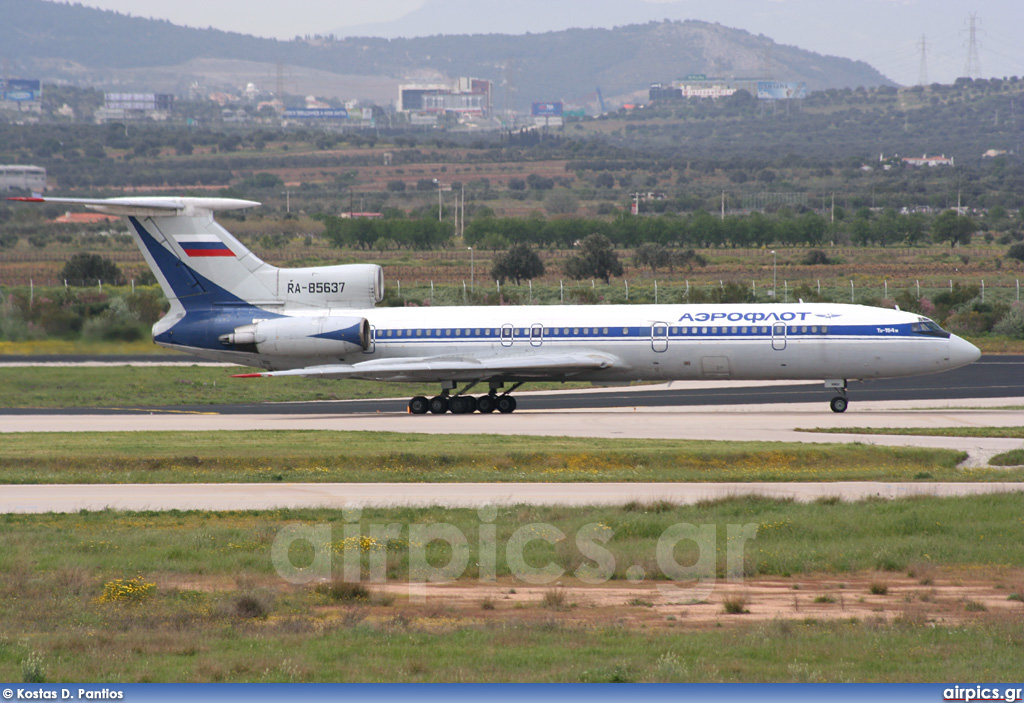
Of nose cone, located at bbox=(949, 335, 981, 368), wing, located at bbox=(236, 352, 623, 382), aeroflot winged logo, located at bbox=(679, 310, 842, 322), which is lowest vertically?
wing, located at bbox=(236, 352, 623, 382)

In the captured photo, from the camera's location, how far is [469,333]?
36719 millimetres

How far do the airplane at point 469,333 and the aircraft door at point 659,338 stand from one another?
1.3 inches

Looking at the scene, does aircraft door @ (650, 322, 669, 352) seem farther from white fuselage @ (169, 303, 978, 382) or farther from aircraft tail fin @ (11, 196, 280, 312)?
aircraft tail fin @ (11, 196, 280, 312)

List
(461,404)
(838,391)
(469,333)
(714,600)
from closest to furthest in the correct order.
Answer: (714,600)
(838,391)
(469,333)
(461,404)

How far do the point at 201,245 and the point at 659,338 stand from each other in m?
15.5

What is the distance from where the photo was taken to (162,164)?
183m

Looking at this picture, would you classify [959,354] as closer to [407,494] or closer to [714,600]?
[407,494]

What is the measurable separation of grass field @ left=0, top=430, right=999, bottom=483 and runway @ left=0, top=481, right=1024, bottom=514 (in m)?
0.73

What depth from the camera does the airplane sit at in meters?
35.2

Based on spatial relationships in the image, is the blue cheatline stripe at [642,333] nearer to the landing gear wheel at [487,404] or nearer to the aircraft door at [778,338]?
the aircraft door at [778,338]

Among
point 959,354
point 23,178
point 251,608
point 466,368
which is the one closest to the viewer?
point 251,608

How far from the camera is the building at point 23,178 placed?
156m

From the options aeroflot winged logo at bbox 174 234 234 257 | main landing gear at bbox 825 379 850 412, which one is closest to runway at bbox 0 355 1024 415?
main landing gear at bbox 825 379 850 412

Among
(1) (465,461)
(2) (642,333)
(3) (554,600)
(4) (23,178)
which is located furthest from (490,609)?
(4) (23,178)
